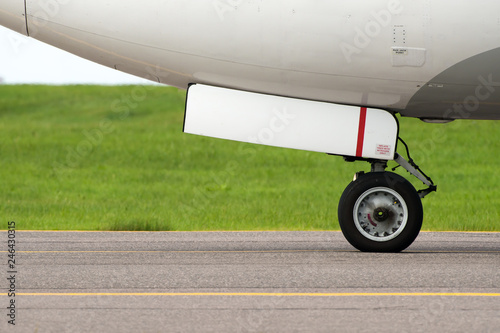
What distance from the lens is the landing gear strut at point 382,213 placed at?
10.2 metres

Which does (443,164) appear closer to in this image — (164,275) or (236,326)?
(164,275)

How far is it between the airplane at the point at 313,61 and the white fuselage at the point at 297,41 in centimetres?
1

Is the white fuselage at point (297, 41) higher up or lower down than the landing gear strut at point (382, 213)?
higher up

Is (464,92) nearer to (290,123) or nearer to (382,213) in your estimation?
(382,213)

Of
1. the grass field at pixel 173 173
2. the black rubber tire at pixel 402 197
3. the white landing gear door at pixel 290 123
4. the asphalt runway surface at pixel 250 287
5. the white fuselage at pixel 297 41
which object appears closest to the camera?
the asphalt runway surface at pixel 250 287

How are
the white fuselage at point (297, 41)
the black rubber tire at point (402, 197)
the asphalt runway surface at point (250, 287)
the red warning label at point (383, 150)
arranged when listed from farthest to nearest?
1. the black rubber tire at point (402, 197)
2. the red warning label at point (383, 150)
3. the white fuselage at point (297, 41)
4. the asphalt runway surface at point (250, 287)

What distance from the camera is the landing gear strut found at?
10.2 metres

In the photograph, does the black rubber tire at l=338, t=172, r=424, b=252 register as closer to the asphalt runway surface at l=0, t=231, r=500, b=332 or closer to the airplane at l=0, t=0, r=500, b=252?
the airplane at l=0, t=0, r=500, b=252

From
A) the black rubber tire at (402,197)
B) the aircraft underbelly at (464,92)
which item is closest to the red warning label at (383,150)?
the black rubber tire at (402,197)

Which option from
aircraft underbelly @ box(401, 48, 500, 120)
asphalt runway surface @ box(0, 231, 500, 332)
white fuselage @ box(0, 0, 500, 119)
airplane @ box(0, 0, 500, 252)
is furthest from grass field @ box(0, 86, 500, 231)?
white fuselage @ box(0, 0, 500, 119)

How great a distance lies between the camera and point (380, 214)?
1021 centimetres

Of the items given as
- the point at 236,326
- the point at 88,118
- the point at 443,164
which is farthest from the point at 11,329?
the point at 88,118

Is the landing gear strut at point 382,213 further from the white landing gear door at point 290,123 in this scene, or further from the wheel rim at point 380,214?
the white landing gear door at point 290,123

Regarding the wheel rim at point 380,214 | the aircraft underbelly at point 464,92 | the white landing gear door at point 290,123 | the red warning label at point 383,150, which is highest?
the aircraft underbelly at point 464,92
